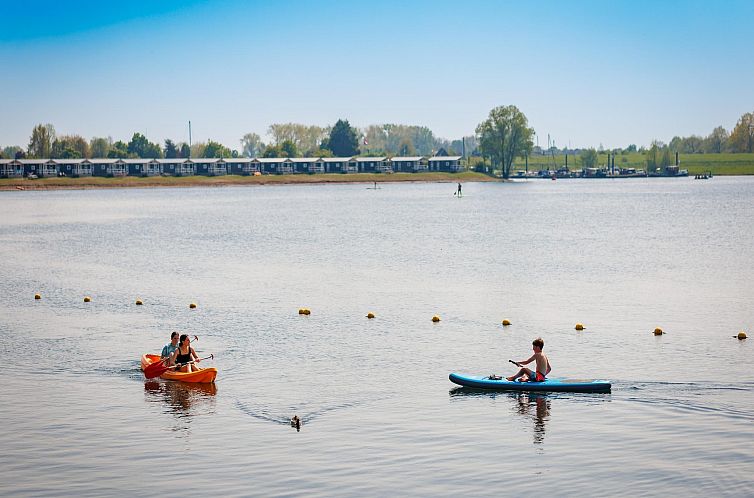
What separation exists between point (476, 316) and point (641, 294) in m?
11.0

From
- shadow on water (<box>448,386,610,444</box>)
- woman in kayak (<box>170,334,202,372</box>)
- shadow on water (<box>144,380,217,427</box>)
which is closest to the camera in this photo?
shadow on water (<box>448,386,610,444</box>)

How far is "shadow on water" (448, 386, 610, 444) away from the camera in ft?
88.3

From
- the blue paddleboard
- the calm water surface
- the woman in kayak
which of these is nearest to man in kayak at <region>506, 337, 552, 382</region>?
the blue paddleboard

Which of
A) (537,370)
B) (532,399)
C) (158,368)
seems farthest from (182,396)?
(537,370)

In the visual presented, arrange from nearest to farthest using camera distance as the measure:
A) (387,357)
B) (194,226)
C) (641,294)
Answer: (387,357) → (641,294) → (194,226)

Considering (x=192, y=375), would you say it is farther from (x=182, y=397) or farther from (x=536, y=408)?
(x=536, y=408)

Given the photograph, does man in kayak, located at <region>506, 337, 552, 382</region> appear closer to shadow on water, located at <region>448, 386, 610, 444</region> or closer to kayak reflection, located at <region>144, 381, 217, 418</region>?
shadow on water, located at <region>448, 386, 610, 444</region>

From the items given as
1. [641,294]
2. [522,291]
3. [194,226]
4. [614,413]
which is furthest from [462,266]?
[194,226]

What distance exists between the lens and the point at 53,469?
74.2 ft

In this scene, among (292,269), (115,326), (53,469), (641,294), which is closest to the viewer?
(53,469)

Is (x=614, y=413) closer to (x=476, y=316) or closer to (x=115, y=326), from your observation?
(x=476, y=316)

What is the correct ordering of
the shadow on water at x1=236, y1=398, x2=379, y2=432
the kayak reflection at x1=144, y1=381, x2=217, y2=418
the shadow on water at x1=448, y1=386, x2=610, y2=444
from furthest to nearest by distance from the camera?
the kayak reflection at x1=144, y1=381, x2=217, y2=418 → the shadow on water at x1=448, y1=386, x2=610, y2=444 → the shadow on water at x1=236, y1=398, x2=379, y2=432

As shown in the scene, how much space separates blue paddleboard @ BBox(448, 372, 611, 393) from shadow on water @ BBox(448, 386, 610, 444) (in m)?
0.13

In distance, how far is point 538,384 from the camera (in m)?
28.9
